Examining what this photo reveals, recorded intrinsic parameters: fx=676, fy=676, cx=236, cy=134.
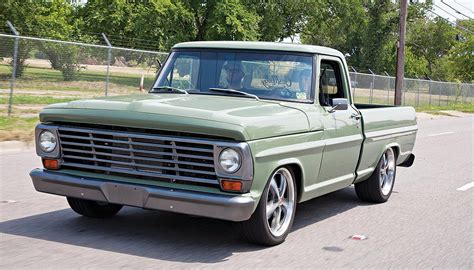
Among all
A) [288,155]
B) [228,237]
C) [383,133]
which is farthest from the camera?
[383,133]

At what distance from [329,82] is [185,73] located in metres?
1.59

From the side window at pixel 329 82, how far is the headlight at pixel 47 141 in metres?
2.67

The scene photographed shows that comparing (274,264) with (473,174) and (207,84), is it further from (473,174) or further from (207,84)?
(473,174)

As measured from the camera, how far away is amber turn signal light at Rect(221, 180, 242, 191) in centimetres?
532

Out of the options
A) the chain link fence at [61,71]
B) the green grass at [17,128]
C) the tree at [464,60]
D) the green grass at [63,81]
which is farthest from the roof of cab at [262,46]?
the tree at [464,60]

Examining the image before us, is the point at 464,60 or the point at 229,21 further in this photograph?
the point at 464,60

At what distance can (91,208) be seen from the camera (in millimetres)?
6492

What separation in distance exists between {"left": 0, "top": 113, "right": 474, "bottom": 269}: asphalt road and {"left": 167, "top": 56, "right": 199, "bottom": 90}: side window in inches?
53.6

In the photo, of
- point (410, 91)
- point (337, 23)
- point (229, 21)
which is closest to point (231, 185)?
point (229, 21)

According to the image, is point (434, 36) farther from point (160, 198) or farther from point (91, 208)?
point (160, 198)

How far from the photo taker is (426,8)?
2312 inches

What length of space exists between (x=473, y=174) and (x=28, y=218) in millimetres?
7981

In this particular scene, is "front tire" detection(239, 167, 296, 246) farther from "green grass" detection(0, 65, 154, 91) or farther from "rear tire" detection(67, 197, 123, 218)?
"green grass" detection(0, 65, 154, 91)

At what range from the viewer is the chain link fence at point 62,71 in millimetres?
16547
